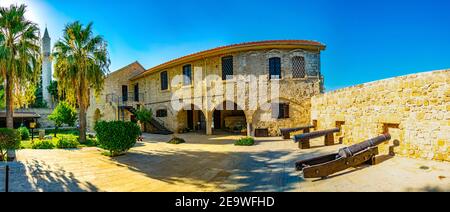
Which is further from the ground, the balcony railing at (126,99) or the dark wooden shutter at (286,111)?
the balcony railing at (126,99)

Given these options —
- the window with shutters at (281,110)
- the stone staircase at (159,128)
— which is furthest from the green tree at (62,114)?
the window with shutters at (281,110)

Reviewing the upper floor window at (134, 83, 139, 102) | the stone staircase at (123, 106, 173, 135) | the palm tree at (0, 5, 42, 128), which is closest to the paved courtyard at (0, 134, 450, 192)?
the palm tree at (0, 5, 42, 128)

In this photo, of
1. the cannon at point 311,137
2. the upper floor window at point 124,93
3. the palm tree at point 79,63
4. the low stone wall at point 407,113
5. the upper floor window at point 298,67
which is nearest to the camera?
the low stone wall at point 407,113

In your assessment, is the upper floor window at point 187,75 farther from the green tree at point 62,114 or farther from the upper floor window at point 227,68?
the green tree at point 62,114

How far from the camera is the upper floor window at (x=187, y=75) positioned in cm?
1938

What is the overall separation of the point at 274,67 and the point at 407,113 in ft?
32.2

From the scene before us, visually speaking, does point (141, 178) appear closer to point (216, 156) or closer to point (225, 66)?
point (216, 156)

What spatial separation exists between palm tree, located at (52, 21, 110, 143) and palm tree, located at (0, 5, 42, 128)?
1.47m

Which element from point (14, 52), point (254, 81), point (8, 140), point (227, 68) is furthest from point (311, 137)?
point (14, 52)

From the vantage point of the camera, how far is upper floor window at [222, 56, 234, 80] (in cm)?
1723

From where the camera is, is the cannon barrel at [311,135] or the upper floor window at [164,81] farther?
the upper floor window at [164,81]

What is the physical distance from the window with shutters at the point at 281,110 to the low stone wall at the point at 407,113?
18.8ft
